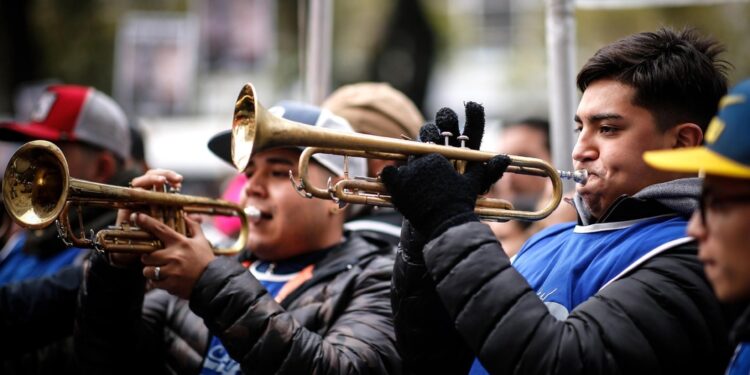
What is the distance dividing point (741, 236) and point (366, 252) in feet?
6.10

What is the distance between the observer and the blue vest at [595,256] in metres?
2.56

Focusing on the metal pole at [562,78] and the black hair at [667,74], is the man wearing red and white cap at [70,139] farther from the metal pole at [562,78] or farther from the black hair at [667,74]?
the black hair at [667,74]

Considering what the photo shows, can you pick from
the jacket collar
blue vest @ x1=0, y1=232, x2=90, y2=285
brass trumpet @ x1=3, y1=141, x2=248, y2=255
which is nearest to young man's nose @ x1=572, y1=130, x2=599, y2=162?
the jacket collar

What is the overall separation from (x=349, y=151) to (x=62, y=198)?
43.3 inches

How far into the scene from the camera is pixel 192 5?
67.3 ft

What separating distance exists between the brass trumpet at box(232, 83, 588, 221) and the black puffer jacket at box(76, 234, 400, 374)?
464mm

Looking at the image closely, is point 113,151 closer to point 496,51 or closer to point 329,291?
point 329,291

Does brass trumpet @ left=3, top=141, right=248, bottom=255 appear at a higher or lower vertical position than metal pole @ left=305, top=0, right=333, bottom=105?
lower

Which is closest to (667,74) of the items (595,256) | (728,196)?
(595,256)

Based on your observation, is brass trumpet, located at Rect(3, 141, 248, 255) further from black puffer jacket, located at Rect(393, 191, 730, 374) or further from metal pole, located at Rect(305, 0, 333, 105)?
metal pole, located at Rect(305, 0, 333, 105)

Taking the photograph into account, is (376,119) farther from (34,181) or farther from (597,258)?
(597,258)

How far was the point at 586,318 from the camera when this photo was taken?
2.38m

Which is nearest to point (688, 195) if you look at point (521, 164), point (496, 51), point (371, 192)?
point (521, 164)

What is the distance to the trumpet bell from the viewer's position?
3.19 metres
